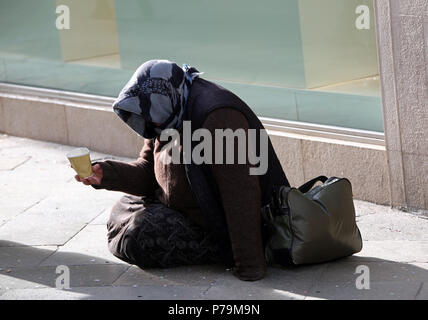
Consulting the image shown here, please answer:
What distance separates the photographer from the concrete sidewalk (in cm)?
451

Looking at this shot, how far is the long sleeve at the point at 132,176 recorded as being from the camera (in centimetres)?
499

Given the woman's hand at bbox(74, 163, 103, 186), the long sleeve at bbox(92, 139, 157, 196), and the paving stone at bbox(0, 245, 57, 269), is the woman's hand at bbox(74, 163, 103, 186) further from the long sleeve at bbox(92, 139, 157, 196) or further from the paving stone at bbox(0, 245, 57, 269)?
the paving stone at bbox(0, 245, 57, 269)

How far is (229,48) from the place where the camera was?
6.59m

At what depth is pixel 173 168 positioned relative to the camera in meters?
4.77

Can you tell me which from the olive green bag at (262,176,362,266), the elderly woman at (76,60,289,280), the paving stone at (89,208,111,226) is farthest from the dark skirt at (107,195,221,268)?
the paving stone at (89,208,111,226)

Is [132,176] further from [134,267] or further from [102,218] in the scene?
[102,218]

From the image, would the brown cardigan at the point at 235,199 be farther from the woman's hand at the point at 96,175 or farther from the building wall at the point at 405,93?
the building wall at the point at 405,93

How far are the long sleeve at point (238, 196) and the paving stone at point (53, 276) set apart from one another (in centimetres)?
77

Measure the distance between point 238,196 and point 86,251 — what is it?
1238 millimetres

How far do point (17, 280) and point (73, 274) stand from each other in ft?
1.02

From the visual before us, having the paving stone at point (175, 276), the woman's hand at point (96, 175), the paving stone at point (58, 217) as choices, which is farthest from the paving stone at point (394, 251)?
the paving stone at point (58, 217)

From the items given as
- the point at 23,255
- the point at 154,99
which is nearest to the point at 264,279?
the point at 154,99

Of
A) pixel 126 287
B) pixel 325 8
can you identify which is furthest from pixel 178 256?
pixel 325 8
